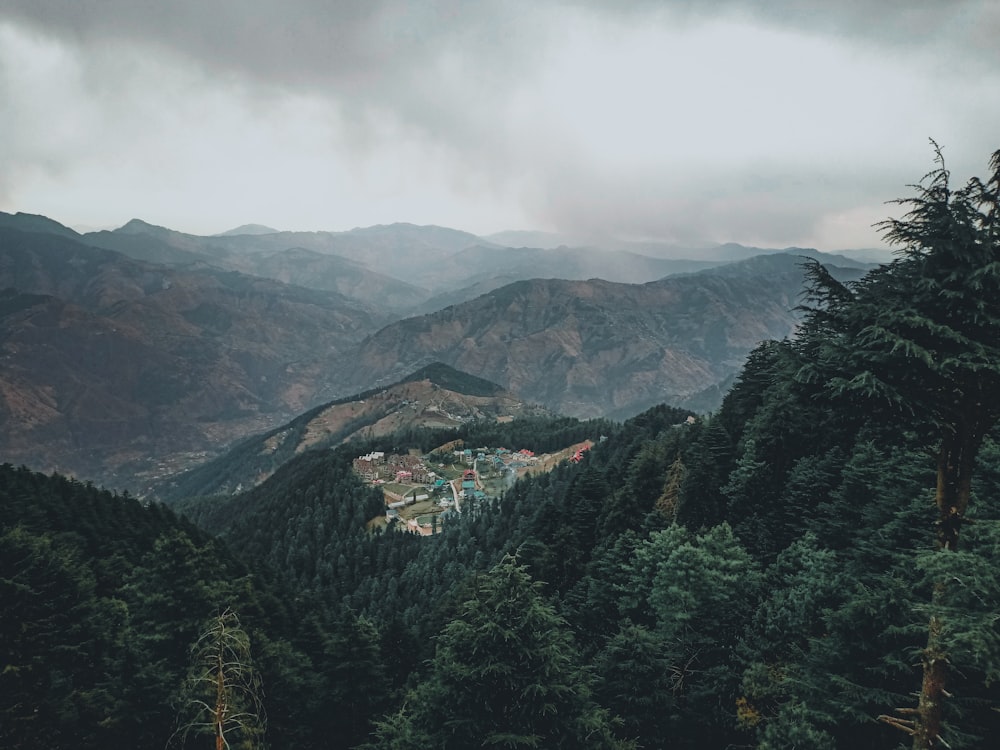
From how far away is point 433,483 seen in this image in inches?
6826

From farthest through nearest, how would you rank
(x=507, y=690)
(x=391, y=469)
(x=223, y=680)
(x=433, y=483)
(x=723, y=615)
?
(x=391, y=469) → (x=433, y=483) → (x=723, y=615) → (x=507, y=690) → (x=223, y=680)

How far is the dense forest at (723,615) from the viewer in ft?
37.4

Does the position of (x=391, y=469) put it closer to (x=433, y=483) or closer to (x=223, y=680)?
(x=433, y=483)

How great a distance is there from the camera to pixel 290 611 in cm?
5709

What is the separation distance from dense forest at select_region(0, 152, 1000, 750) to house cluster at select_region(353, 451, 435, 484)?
126727 millimetres

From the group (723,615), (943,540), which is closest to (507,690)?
(943,540)

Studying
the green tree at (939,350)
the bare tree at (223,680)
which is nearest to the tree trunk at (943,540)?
the green tree at (939,350)

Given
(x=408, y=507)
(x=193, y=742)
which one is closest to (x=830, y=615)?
(x=193, y=742)

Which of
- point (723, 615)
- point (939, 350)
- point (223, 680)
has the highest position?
point (939, 350)

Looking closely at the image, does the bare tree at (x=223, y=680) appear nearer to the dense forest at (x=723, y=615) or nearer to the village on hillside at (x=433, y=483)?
the dense forest at (x=723, y=615)

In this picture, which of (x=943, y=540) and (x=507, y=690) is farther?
(x=507, y=690)

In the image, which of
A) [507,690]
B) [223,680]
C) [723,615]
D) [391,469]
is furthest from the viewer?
[391,469]

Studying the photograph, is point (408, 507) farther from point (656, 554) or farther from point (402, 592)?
point (656, 554)

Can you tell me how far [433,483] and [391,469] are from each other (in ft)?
67.3
